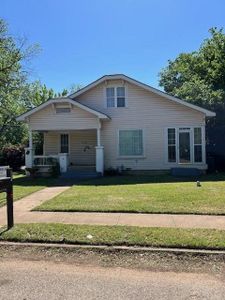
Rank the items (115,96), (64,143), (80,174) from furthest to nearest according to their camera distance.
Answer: (64,143), (115,96), (80,174)

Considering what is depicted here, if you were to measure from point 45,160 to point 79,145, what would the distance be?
290 cm

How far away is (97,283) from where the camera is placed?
5449 millimetres

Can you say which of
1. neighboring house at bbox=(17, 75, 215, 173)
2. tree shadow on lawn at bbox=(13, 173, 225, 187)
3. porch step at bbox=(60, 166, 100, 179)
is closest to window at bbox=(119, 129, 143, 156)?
neighboring house at bbox=(17, 75, 215, 173)

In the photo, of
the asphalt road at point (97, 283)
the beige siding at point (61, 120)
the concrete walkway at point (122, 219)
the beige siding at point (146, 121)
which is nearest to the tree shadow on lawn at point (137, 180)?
the beige siding at point (146, 121)

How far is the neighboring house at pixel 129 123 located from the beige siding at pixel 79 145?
1512mm

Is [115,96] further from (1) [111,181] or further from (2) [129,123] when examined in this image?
(1) [111,181]

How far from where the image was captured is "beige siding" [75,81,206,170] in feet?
73.1

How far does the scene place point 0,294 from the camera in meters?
5.05

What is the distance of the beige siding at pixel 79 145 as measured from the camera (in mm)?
24375

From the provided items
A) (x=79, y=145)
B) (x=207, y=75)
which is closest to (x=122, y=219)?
(x=79, y=145)

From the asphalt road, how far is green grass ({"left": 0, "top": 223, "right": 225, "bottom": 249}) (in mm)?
1178

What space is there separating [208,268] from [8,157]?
26.1 m

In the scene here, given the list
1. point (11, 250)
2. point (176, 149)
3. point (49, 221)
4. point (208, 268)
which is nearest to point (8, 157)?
point (176, 149)

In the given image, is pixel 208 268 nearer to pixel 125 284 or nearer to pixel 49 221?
pixel 125 284
